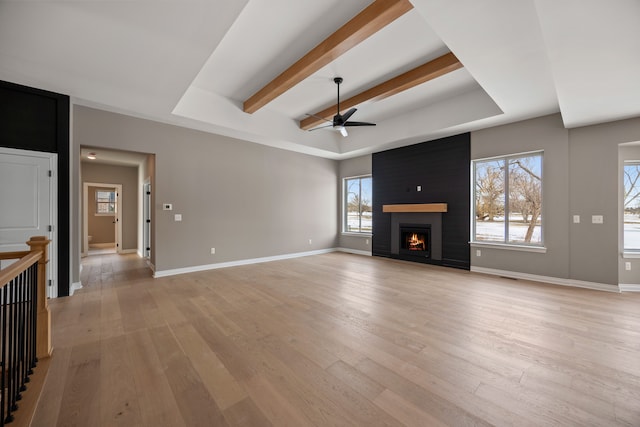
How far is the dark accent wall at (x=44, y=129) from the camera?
342 centimetres

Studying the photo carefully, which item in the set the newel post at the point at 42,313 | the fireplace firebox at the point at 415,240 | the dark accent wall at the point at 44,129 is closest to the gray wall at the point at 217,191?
the dark accent wall at the point at 44,129

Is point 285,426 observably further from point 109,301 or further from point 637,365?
point 109,301

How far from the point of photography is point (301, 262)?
249 inches

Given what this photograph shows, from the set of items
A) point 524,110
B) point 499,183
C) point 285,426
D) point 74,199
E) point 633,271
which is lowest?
point 285,426

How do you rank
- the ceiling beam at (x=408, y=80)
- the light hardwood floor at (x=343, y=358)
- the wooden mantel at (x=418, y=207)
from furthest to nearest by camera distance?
1. the wooden mantel at (x=418, y=207)
2. the ceiling beam at (x=408, y=80)
3. the light hardwood floor at (x=343, y=358)

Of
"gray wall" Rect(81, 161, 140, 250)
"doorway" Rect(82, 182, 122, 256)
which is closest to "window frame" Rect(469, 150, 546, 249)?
"gray wall" Rect(81, 161, 140, 250)

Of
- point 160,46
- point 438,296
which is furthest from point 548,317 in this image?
point 160,46

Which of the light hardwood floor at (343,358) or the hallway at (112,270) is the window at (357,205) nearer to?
the light hardwood floor at (343,358)

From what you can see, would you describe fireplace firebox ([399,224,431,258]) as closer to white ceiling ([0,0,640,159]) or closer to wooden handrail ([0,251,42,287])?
white ceiling ([0,0,640,159])

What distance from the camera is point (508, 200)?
513cm

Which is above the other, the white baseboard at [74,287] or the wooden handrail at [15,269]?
the wooden handrail at [15,269]

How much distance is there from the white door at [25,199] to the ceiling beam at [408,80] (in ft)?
13.2

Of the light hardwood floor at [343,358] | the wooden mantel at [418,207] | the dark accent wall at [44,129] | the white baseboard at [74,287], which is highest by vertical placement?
the dark accent wall at [44,129]

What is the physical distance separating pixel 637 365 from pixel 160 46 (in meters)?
5.21
